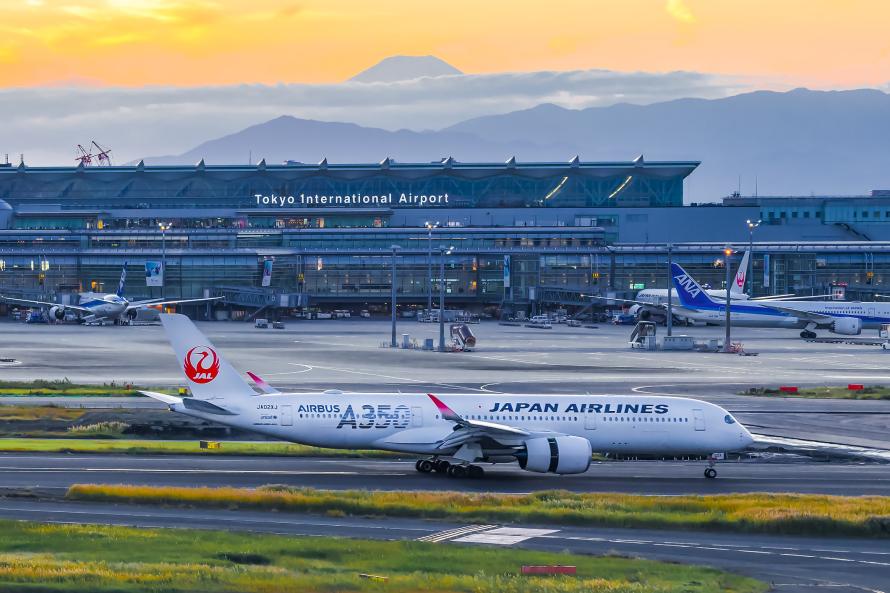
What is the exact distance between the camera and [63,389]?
286 ft

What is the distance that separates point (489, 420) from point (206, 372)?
12735mm

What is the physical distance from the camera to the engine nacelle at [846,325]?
153125 millimetres

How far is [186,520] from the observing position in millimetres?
43500

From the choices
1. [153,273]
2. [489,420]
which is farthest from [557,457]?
[153,273]

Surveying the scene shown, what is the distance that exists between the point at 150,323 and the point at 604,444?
13067 cm

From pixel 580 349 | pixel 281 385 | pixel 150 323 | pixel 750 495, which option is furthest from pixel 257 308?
pixel 750 495

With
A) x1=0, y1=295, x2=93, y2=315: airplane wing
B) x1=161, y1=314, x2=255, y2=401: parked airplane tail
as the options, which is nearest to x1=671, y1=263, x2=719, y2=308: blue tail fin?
x1=0, y1=295, x2=93, y2=315: airplane wing

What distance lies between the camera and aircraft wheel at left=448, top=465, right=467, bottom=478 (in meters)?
54.3

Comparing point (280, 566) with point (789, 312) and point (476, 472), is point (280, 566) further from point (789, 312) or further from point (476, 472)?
point (789, 312)

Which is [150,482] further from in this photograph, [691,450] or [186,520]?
[691,450]

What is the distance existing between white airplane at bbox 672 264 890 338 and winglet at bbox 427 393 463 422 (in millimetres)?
105955

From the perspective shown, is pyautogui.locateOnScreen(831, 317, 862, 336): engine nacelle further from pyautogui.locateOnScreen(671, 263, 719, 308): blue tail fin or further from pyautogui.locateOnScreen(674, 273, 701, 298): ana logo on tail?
pyautogui.locateOnScreen(674, 273, 701, 298): ana logo on tail

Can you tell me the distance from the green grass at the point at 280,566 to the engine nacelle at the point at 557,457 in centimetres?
1359

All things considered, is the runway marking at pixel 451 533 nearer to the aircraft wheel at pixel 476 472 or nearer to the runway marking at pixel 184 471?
the aircraft wheel at pixel 476 472
